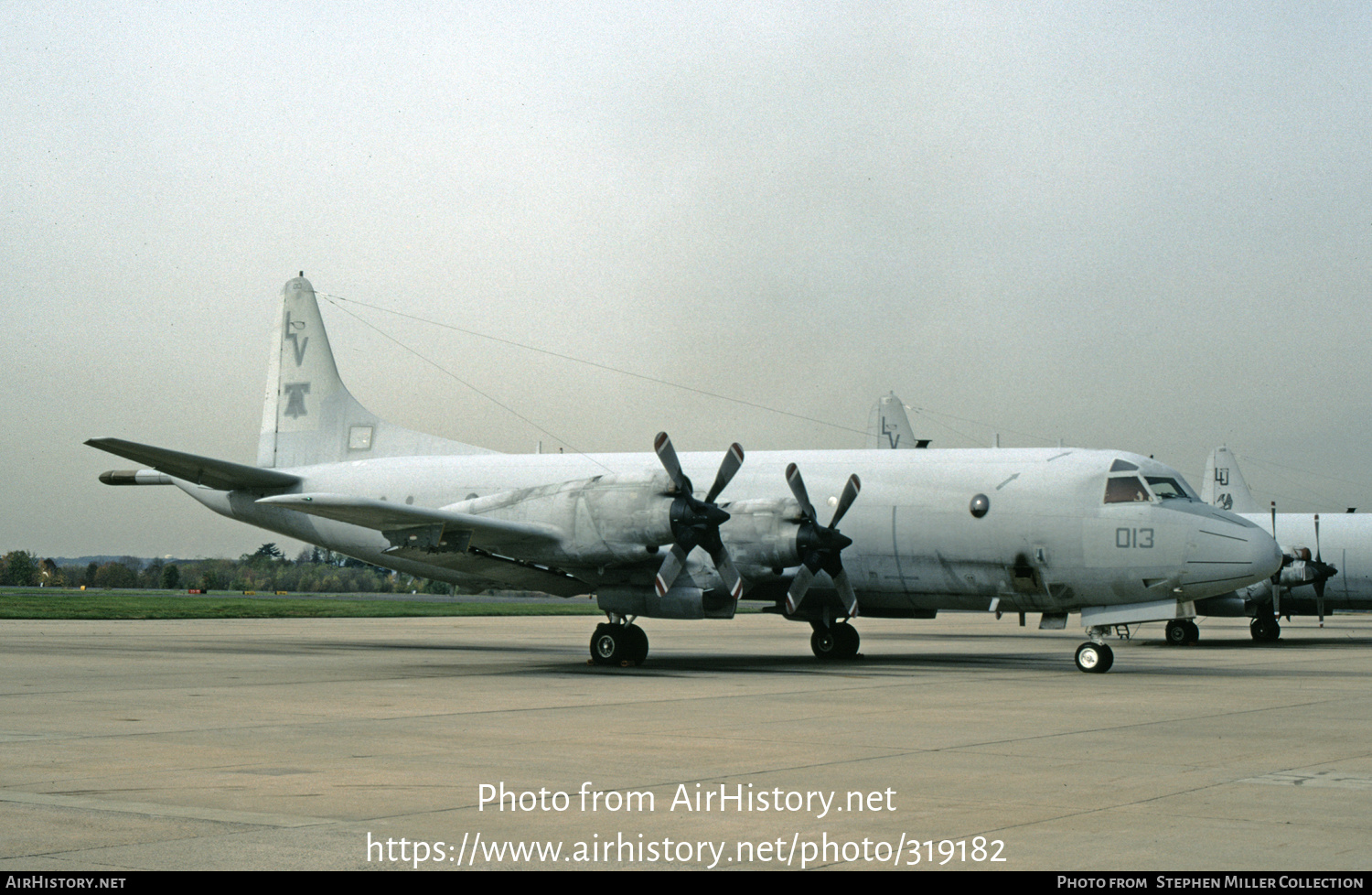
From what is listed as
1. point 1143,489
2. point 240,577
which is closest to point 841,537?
point 1143,489

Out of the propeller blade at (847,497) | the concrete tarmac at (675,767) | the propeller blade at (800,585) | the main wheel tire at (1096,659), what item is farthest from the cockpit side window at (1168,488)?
the propeller blade at (800,585)

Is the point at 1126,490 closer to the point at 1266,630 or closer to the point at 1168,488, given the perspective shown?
the point at 1168,488

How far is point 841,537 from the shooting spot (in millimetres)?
23484

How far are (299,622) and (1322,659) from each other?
30.6m

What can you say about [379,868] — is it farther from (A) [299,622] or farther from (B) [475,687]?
(A) [299,622]

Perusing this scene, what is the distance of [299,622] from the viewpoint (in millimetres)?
43500

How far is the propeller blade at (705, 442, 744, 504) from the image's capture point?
22233mm

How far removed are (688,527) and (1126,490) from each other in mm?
7603

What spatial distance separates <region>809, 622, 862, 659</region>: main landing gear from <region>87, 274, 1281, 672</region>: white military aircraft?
4 cm

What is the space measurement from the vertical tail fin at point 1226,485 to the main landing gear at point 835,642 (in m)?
27.4

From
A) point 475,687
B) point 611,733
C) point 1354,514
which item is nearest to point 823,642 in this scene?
point 475,687

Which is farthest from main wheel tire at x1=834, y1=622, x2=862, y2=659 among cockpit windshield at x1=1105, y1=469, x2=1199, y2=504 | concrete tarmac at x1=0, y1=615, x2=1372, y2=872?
cockpit windshield at x1=1105, y1=469, x2=1199, y2=504

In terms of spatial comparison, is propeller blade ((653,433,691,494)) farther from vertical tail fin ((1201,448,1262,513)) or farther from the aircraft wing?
vertical tail fin ((1201,448,1262,513))

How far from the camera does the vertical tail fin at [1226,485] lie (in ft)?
158
